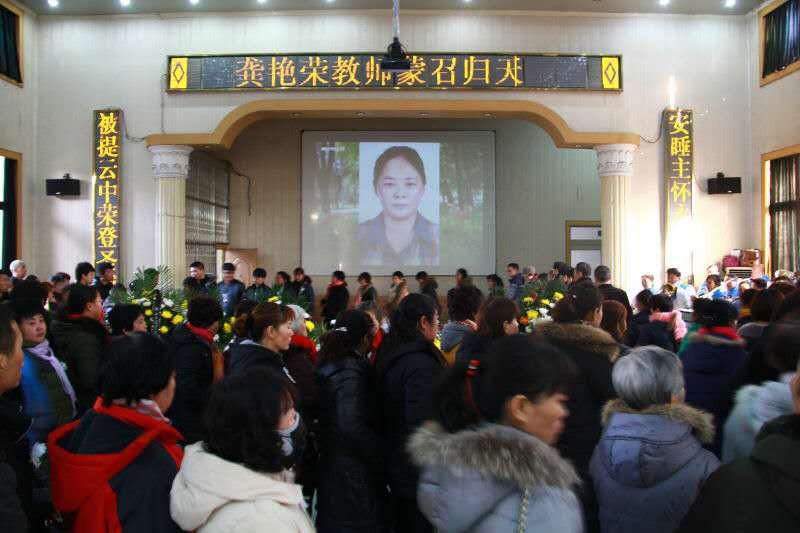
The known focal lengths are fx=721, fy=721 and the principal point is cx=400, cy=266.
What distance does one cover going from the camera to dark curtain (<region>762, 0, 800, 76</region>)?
960 cm

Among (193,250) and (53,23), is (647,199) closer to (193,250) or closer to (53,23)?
(193,250)

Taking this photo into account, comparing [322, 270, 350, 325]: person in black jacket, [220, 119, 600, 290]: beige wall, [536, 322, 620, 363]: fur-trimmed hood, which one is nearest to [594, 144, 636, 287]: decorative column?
[220, 119, 600, 290]: beige wall

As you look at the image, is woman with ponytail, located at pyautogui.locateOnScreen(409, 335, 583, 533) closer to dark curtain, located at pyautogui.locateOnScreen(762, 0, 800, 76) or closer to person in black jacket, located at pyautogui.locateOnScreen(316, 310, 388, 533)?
person in black jacket, located at pyautogui.locateOnScreen(316, 310, 388, 533)

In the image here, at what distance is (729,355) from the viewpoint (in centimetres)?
302

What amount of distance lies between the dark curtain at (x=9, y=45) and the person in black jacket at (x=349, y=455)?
9774 mm

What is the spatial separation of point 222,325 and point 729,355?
4.14 m

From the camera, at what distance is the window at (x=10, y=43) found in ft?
33.7

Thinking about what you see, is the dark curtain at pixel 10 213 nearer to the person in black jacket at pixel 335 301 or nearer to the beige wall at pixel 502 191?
the beige wall at pixel 502 191

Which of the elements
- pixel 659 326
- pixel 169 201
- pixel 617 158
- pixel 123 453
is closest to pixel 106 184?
pixel 169 201

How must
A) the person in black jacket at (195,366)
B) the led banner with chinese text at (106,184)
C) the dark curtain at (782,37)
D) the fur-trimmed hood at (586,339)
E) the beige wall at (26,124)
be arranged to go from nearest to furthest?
the fur-trimmed hood at (586,339)
the person in black jacket at (195,366)
the dark curtain at (782,37)
the beige wall at (26,124)
the led banner with chinese text at (106,184)

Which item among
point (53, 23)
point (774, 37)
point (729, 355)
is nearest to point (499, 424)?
point (729, 355)

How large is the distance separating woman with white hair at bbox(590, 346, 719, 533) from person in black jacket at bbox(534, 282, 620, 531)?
135mm

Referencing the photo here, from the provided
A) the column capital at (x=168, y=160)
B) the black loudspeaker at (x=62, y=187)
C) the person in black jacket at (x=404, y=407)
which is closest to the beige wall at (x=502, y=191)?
the column capital at (x=168, y=160)

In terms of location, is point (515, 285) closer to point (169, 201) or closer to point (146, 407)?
point (169, 201)
